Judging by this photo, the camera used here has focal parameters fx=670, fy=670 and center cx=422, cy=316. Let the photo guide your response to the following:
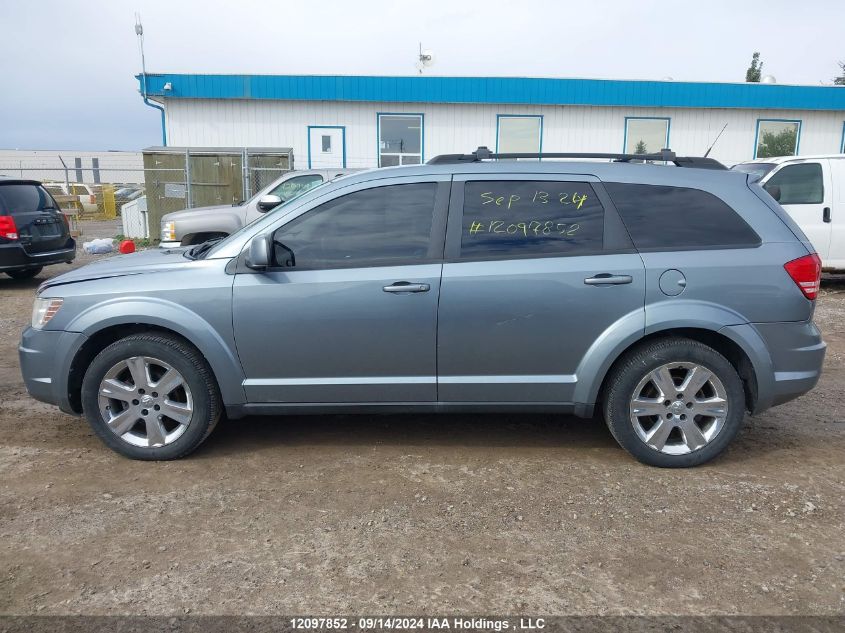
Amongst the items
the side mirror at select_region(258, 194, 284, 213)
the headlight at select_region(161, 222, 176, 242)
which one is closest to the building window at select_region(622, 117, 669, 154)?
the side mirror at select_region(258, 194, 284, 213)

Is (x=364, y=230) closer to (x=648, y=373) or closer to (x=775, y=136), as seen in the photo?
(x=648, y=373)

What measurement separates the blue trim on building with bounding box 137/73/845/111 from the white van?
9054mm

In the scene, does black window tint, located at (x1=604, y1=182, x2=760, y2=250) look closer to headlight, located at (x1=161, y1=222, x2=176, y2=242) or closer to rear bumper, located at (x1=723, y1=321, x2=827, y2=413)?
rear bumper, located at (x1=723, y1=321, x2=827, y2=413)

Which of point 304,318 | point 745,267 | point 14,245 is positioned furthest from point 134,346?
point 14,245

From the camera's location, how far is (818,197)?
33.0 ft

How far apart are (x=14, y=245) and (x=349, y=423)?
7.72 metres

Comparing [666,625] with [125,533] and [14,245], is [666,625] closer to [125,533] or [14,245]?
[125,533]

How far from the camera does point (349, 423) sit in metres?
4.86

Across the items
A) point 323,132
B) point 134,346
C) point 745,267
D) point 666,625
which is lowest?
point 666,625

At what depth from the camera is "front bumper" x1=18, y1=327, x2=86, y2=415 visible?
4.09 meters

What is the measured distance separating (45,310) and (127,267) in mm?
548

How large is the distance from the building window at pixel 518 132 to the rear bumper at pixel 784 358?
15.6 metres

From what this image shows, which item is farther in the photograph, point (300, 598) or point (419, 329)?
point (419, 329)

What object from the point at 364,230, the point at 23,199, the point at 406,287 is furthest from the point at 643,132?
the point at 406,287
